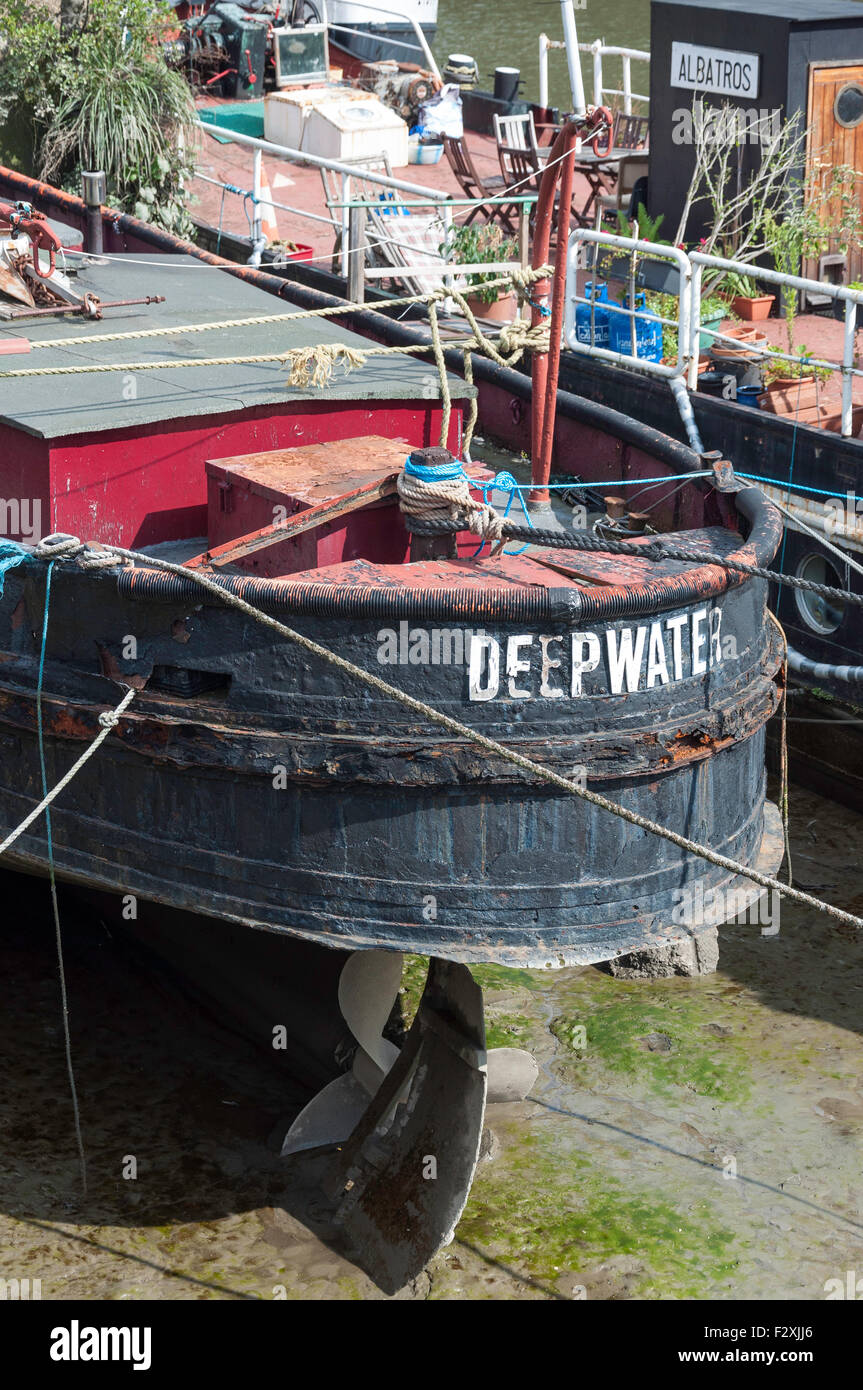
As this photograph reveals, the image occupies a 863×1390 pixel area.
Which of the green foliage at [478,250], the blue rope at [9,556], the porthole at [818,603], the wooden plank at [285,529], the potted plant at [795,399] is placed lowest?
the porthole at [818,603]

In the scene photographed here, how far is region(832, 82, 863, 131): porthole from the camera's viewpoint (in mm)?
12906

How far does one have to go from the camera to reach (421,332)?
29.7ft

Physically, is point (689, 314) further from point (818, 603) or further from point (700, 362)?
point (818, 603)

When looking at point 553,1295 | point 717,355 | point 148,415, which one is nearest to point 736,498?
point 148,415

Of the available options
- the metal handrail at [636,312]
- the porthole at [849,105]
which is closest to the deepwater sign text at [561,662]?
the metal handrail at [636,312]

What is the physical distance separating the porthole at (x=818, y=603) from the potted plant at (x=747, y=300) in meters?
3.48

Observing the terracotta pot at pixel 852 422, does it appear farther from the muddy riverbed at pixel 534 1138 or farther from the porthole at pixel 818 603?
the muddy riverbed at pixel 534 1138

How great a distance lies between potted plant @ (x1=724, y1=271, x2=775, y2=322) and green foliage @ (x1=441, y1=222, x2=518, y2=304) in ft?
5.82

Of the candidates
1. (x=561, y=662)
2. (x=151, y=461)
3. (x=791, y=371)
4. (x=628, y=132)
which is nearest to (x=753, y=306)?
(x=791, y=371)

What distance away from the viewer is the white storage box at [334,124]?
1655cm

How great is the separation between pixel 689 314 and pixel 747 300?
2491 mm

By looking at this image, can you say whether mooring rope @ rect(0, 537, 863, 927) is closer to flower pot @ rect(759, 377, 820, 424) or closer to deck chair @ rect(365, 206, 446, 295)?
flower pot @ rect(759, 377, 820, 424)

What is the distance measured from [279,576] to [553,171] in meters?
2.28

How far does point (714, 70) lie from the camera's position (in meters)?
13.4
